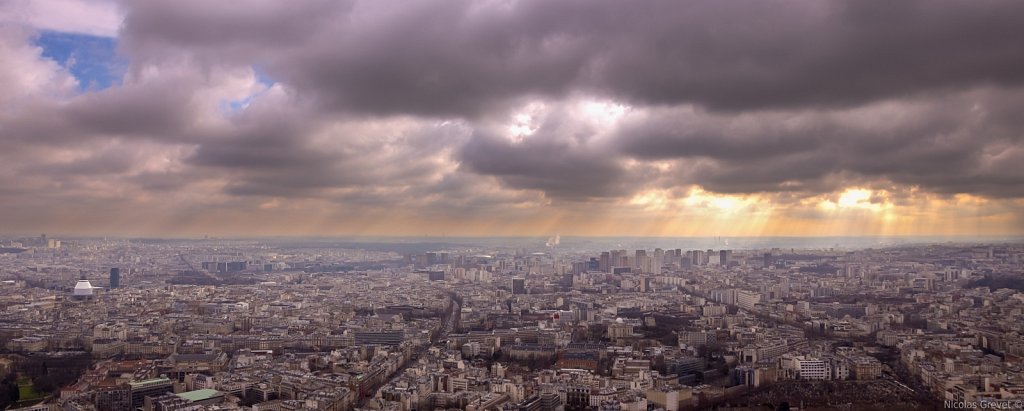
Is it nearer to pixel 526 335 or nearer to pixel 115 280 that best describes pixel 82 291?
pixel 115 280

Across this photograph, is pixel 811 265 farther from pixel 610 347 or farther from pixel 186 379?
pixel 186 379

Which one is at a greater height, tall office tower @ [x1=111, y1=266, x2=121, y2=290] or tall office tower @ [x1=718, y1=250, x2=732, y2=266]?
tall office tower @ [x1=718, y1=250, x2=732, y2=266]

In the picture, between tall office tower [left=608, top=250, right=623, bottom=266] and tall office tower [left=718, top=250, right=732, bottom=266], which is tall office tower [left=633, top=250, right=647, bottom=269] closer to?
tall office tower [left=608, top=250, right=623, bottom=266]

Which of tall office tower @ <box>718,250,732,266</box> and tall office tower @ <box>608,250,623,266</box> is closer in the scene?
tall office tower @ <box>608,250,623,266</box>

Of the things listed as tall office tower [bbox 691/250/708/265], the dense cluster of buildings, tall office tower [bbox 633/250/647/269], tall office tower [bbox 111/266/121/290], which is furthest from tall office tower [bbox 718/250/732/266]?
tall office tower [bbox 111/266/121/290]

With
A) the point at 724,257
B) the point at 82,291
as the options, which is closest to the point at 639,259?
the point at 724,257

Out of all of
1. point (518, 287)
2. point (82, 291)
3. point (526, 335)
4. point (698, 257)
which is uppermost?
point (698, 257)

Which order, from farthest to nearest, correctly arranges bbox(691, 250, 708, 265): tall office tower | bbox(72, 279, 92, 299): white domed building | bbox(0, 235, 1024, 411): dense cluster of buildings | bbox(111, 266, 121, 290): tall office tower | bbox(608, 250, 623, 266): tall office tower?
bbox(691, 250, 708, 265): tall office tower → bbox(608, 250, 623, 266): tall office tower → bbox(111, 266, 121, 290): tall office tower → bbox(72, 279, 92, 299): white domed building → bbox(0, 235, 1024, 411): dense cluster of buildings

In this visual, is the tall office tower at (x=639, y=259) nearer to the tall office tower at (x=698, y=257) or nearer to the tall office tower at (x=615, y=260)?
the tall office tower at (x=615, y=260)
